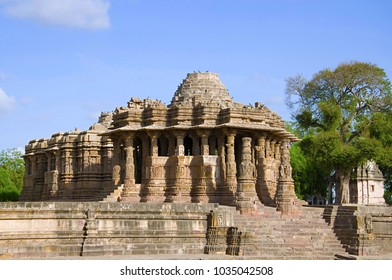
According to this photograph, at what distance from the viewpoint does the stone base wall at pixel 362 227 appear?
23.1m

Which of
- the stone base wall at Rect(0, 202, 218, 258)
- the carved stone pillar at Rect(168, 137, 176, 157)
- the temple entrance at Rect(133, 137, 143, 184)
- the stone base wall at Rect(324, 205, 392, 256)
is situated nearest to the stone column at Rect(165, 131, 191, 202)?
the carved stone pillar at Rect(168, 137, 176, 157)

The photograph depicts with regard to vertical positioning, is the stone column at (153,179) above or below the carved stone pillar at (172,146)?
below

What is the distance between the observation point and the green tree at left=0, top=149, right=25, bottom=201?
160 ft

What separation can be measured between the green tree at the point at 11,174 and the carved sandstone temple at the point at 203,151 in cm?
2014

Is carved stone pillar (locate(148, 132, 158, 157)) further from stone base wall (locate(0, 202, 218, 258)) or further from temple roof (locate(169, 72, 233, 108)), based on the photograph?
stone base wall (locate(0, 202, 218, 258))

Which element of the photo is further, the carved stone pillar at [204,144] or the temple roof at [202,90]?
the temple roof at [202,90]

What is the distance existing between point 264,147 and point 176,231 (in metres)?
8.63

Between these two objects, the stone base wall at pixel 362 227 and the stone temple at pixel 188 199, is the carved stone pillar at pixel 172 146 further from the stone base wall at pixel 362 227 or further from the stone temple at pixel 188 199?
the stone base wall at pixel 362 227

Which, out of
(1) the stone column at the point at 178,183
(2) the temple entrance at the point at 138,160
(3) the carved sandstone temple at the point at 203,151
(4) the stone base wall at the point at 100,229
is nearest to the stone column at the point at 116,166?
(3) the carved sandstone temple at the point at 203,151

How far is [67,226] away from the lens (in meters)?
20.3

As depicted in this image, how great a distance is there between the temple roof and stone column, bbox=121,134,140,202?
10.2 feet

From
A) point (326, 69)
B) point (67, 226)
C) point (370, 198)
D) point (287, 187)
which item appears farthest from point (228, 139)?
point (370, 198)

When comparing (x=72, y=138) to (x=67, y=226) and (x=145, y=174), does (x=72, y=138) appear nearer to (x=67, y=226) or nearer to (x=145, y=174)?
(x=145, y=174)
